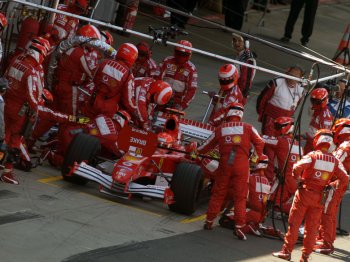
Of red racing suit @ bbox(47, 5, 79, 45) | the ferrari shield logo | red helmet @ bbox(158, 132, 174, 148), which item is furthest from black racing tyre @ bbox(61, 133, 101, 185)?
red racing suit @ bbox(47, 5, 79, 45)

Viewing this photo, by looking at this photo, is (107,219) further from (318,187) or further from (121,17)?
(121,17)

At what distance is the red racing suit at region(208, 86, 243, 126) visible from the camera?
17.2 m

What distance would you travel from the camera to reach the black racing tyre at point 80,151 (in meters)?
15.2

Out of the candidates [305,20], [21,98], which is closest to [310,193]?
[21,98]

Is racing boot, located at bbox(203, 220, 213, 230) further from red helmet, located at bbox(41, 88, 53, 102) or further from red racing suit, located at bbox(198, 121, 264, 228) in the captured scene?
red helmet, located at bbox(41, 88, 53, 102)

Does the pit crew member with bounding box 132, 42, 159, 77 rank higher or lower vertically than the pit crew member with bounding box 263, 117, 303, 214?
higher

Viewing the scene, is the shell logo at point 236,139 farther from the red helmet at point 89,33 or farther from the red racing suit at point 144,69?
the red racing suit at point 144,69

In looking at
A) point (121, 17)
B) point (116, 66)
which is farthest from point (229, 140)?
point (121, 17)

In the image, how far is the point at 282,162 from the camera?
1591 centimetres

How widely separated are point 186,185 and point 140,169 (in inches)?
31.8

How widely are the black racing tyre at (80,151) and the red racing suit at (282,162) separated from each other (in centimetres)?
259

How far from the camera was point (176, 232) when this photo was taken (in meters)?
14.1

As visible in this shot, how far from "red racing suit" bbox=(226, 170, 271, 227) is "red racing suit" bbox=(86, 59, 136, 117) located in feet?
7.33

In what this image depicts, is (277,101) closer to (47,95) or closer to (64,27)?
(64,27)
